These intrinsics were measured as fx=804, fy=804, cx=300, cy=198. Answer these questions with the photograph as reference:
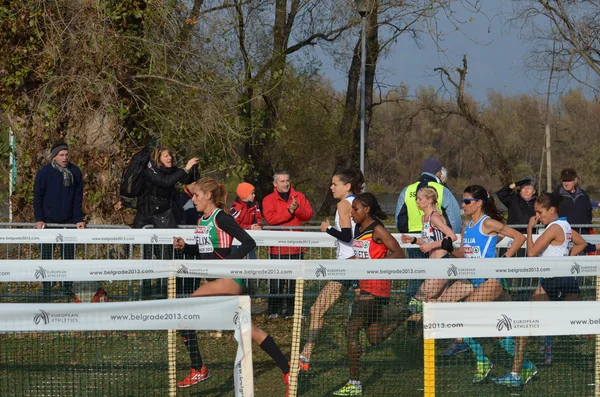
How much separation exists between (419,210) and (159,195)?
304 cm

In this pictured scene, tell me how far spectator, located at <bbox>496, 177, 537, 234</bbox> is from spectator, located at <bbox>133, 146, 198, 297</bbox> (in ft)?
14.7

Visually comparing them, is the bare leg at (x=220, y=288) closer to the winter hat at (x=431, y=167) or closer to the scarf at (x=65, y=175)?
the winter hat at (x=431, y=167)

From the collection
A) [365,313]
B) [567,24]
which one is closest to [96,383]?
[365,313]

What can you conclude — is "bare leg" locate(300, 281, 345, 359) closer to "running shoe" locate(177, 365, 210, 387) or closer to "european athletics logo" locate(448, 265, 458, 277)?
"running shoe" locate(177, 365, 210, 387)

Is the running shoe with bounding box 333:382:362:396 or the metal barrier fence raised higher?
the metal barrier fence

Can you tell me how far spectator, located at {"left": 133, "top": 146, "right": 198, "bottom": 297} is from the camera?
912 cm

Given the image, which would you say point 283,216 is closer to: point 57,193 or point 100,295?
point 100,295

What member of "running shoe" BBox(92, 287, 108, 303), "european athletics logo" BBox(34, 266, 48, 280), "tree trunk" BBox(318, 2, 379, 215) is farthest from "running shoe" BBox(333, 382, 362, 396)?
"tree trunk" BBox(318, 2, 379, 215)

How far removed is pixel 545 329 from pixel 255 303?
4911 millimetres

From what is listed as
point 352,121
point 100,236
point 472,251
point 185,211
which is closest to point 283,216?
point 185,211

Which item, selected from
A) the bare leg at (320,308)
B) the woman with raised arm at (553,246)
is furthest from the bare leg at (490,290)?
the bare leg at (320,308)

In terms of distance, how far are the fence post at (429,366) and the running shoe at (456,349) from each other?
2.15 m

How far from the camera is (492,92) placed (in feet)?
177

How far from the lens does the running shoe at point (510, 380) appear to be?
6762mm
